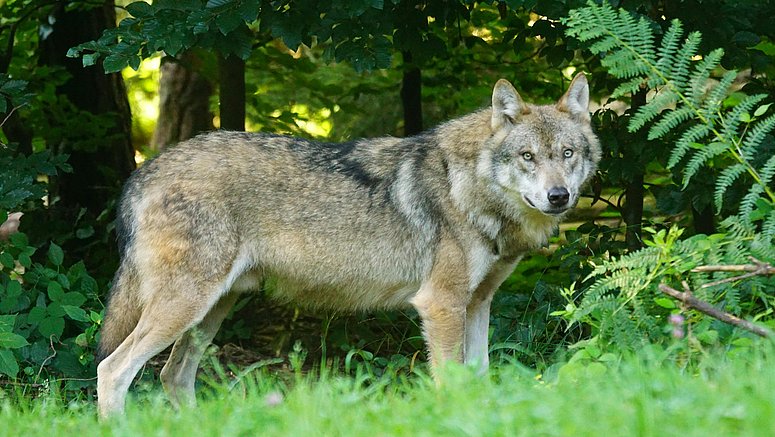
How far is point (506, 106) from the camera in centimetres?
611

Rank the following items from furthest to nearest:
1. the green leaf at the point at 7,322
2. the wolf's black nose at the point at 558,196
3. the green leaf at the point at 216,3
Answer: the green leaf at the point at 7,322 → the green leaf at the point at 216,3 → the wolf's black nose at the point at 558,196

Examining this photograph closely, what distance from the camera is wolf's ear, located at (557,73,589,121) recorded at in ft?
20.5

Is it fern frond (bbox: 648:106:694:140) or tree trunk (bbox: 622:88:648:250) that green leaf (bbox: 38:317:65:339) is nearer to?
fern frond (bbox: 648:106:694:140)

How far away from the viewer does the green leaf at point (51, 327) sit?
671 cm

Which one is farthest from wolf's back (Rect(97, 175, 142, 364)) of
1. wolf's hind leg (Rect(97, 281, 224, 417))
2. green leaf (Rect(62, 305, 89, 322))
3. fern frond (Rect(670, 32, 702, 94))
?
fern frond (Rect(670, 32, 702, 94))

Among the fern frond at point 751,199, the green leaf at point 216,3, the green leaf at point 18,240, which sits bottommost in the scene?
the green leaf at point 18,240

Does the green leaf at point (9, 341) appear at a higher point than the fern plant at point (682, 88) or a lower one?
lower

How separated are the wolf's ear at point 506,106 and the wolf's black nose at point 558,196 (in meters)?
0.68

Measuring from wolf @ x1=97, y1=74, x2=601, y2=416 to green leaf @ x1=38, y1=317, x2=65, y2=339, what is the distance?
24.8 inches

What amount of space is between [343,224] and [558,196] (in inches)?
59.6

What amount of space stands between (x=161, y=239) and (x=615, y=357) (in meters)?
3.07

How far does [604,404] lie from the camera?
320 centimetres

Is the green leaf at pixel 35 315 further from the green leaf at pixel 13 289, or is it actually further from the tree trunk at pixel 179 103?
the tree trunk at pixel 179 103

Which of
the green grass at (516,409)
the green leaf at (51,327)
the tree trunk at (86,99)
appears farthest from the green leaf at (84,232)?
the green grass at (516,409)
